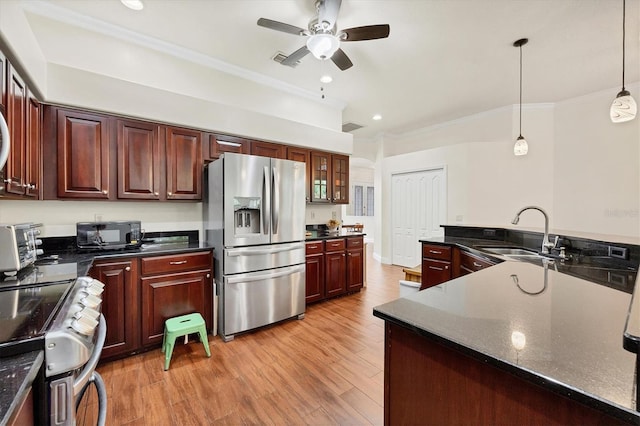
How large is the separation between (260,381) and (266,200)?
5.37 ft

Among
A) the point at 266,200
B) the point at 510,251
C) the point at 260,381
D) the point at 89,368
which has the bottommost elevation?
the point at 260,381

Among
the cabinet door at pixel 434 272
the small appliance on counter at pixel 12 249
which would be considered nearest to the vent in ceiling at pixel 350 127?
the cabinet door at pixel 434 272

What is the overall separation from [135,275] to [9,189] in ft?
3.32

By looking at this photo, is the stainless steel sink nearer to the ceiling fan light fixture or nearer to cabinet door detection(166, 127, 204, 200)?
the ceiling fan light fixture

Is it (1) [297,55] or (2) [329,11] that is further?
(1) [297,55]

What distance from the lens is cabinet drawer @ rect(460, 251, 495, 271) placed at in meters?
2.26

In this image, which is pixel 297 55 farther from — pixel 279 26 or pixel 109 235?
pixel 109 235

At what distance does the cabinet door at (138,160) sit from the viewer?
253cm

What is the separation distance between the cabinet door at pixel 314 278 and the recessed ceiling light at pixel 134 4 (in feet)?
9.76

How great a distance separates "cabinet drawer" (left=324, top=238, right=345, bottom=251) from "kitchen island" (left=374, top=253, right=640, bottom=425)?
A: 2.47 metres

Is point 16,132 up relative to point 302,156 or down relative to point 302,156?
down

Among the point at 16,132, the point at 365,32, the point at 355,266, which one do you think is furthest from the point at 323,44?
the point at 355,266

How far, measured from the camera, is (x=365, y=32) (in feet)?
7.03

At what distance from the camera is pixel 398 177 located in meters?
5.99
